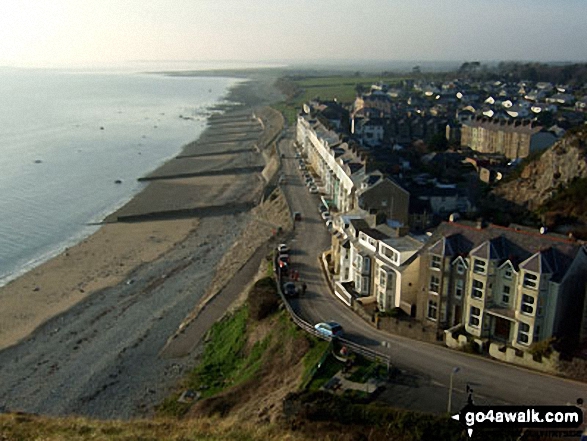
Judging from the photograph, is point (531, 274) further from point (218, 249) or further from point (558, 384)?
point (218, 249)

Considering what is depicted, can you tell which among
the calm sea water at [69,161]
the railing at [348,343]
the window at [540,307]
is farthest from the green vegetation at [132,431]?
the calm sea water at [69,161]

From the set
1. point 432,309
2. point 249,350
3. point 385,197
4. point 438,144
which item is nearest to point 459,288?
point 432,309

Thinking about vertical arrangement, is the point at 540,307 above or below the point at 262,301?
above

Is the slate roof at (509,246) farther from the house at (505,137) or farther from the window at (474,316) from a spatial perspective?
the house at (505,137)

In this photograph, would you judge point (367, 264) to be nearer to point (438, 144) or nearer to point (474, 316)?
point (474, 316)

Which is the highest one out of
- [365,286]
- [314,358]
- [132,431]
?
[365,286]

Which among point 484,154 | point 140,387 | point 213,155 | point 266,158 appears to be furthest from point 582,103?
point 140,387
